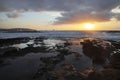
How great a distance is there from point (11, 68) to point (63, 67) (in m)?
5.03

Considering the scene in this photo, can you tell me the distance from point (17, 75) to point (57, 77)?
3.47 metres

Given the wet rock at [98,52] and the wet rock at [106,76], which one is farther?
the wet rock at [98,52]

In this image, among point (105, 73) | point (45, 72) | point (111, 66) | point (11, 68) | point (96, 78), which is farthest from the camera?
point (11, 68)

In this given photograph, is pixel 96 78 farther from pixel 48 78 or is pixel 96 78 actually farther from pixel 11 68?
pixel 11 68

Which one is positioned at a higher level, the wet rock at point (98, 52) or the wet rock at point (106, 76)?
the wet rock at point (106, 76)

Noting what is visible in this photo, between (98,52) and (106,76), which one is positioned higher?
(106,76)

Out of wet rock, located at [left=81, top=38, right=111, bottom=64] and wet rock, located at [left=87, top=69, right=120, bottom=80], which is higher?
wet rock, located at [left=87, top=69, right=120, bottom=80]

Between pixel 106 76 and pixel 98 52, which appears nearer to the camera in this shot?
pixel 106 76

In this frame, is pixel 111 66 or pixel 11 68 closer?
pixel 111 66

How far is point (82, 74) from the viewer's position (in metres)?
13.6

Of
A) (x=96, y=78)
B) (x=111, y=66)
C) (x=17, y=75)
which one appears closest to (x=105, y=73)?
(x=96, y=78)

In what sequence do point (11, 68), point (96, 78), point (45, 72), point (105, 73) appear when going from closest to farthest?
point (96, 78) < point (105, 73) < point (45, 72) < point (11, 68)

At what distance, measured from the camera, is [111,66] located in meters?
15.5

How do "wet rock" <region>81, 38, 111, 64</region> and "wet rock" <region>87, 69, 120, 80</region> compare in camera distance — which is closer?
"wet rock" <region>87, 69, 120, 80</region>
